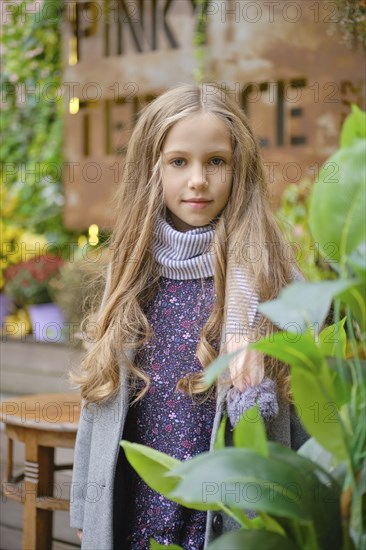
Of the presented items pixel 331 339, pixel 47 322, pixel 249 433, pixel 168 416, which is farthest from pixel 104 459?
pixel 47 322

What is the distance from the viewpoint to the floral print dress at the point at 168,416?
1488mm

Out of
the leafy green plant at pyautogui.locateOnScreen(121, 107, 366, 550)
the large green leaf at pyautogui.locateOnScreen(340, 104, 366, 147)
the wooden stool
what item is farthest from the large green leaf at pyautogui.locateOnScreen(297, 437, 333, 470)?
Answer: the wooden stool

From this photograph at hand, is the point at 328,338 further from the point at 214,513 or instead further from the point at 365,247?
the point at 214,513

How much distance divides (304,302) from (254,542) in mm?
218

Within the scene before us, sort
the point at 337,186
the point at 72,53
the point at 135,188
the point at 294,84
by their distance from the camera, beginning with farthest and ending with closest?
the point at 72,53 < the point at 294,84 < the point at 135,188 < the point at 337,186

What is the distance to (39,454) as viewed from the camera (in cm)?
233

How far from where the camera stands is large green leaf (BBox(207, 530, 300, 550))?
71 centimetres

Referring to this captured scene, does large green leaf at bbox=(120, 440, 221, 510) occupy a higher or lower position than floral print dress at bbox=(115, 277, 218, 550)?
higher

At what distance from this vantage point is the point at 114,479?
1.52 metres

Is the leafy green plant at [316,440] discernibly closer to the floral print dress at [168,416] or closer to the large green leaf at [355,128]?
the large green leaf at [355,128]

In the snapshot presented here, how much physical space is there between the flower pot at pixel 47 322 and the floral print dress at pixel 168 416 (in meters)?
3.10

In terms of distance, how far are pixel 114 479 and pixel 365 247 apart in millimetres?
943

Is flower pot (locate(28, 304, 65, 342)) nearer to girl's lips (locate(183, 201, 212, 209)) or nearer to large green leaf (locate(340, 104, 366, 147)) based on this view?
girl's lips (locate(183, 201, 212, 209))

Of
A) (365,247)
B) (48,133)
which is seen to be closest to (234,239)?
(365,247)
